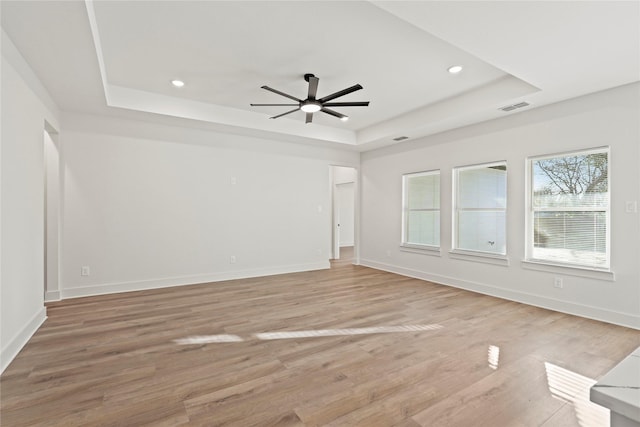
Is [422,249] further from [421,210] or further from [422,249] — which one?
[421,210]

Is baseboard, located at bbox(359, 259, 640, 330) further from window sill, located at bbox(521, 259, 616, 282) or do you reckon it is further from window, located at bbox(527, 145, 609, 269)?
window, located at bbox(527, 145, 609, 269)

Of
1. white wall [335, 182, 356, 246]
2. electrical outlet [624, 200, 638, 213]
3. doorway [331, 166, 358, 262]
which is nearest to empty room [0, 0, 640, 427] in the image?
electrical outlet [624, 200, 638, 213]

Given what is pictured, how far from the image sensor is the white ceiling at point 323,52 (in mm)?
2447

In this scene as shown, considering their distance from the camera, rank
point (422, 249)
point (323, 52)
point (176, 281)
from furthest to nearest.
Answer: point (422, 249) → point (176, 281) → point (323, 52)

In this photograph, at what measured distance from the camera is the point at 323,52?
3.38 metres

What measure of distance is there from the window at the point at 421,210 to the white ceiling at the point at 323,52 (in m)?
1.28

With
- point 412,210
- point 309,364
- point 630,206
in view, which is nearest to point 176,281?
point 309,364

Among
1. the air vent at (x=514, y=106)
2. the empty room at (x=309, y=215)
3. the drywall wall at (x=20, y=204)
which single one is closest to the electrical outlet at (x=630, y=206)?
the empty room at (x=309, y=215)

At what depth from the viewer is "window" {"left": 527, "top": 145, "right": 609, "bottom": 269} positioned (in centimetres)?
377

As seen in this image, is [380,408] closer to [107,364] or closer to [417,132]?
[107,364]

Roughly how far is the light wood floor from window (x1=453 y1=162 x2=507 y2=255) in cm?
109

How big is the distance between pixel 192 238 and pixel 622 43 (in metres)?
5.88

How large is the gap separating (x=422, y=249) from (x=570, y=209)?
2428 millimetres

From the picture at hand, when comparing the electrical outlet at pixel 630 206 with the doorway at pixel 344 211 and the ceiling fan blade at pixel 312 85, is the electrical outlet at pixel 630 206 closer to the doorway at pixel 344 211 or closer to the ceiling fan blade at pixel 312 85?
the ceiling fan blade at pixel 312 85
